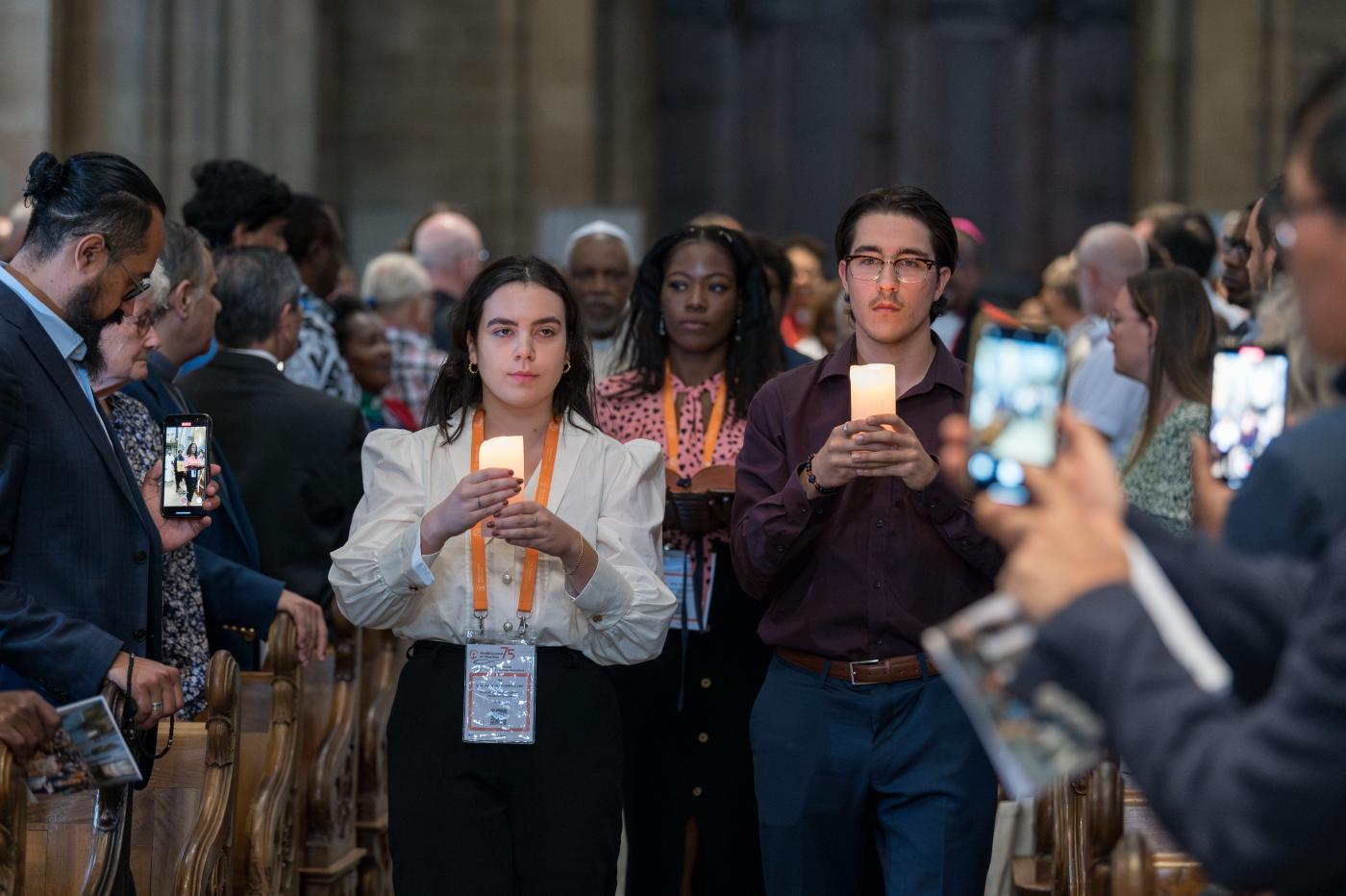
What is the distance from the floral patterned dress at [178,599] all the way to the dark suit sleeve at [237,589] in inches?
6.6

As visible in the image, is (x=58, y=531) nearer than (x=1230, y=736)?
No

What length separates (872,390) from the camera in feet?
12.2

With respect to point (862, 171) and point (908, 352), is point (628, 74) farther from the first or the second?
point (908, 352)

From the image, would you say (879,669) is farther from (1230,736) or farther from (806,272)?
(806,272)

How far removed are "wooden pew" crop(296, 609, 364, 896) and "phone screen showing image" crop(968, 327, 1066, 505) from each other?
3037 millimetres

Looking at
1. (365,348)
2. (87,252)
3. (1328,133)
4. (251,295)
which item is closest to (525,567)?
(87,252)

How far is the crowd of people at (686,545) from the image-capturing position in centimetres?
212

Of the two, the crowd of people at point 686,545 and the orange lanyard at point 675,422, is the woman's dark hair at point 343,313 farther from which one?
the orange lanyard at point 675,422

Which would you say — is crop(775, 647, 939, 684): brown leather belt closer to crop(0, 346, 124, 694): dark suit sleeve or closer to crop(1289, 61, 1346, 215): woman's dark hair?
crop(0, 346, 124, 694): dark suit sleeve

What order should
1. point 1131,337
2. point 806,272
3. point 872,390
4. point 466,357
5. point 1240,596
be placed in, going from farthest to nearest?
point 806,272, point 1131,337, point 466,357, point 872,390, point 1240,596

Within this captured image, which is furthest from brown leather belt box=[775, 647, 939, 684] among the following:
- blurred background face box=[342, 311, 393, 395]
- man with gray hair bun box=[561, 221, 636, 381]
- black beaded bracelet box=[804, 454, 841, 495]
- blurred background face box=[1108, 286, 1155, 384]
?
blurred background face box=[342, 311, 393, 395]

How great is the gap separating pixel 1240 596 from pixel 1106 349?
5309 mm

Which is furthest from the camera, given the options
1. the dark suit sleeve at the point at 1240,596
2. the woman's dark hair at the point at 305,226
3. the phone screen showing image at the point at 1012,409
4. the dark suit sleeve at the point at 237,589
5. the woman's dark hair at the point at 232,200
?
the woman's dark hair at the point at 305,226

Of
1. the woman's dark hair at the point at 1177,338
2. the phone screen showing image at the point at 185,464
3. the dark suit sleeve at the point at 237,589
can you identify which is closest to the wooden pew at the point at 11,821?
the phone screen showing image at the point at 185,464
